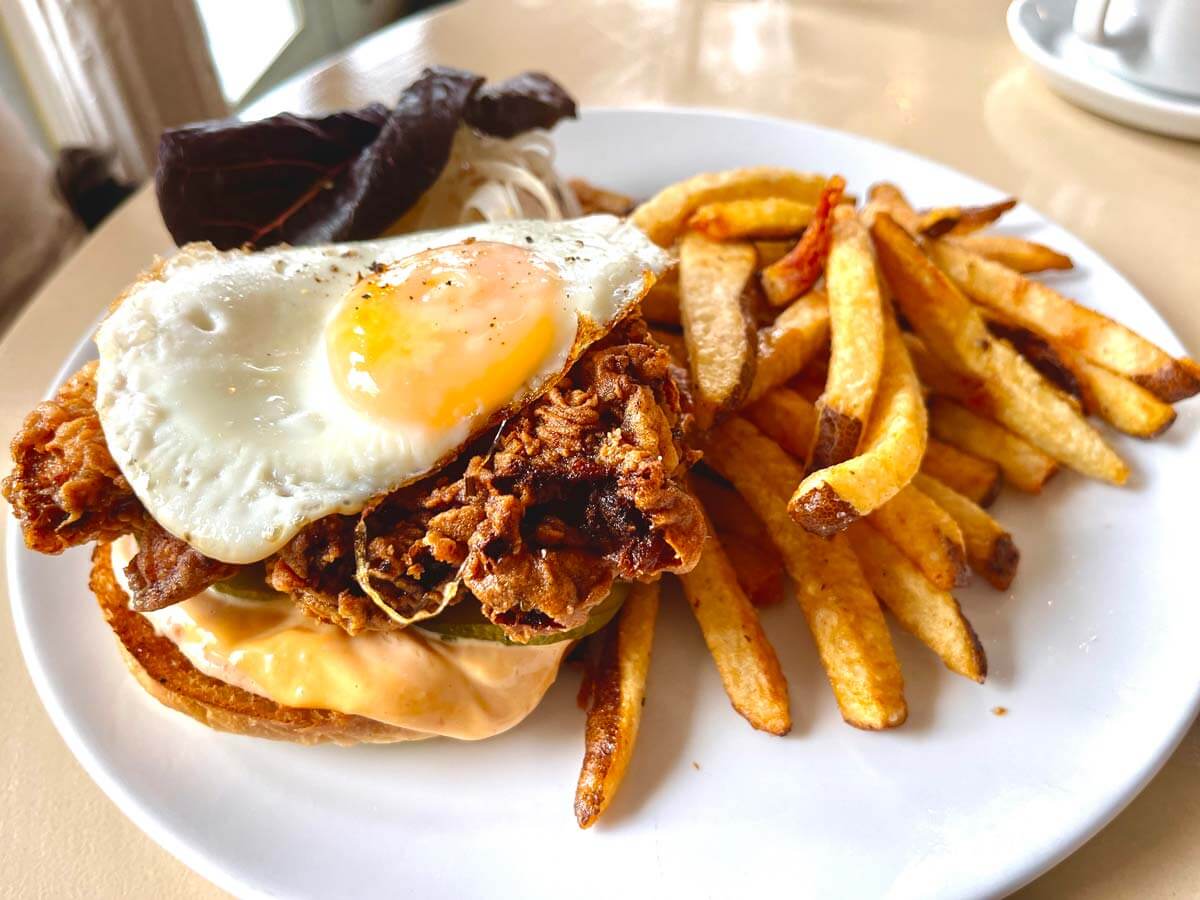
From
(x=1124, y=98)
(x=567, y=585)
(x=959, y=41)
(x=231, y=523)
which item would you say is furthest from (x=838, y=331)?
(x=959, y=41)

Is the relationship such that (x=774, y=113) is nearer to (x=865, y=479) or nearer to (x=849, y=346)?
(x=849, y=346)

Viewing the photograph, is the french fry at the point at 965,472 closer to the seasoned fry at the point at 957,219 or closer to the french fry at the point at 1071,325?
the french fry at the point at 1071,325

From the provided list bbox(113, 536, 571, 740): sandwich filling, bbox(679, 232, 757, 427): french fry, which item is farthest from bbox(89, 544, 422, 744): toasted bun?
bbox(679, 232, 757, 427): french fry

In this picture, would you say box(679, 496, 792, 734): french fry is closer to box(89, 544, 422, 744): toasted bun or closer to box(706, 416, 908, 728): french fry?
box(706, 416, 908, 728): french fry

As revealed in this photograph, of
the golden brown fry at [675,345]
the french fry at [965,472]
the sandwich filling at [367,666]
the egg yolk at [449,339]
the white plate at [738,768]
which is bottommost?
the white plate at [738,768]

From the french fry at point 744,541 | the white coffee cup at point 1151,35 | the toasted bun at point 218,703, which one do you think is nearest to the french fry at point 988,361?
the french fry at point 744,541

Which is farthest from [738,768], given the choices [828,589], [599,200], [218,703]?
[599,200]
